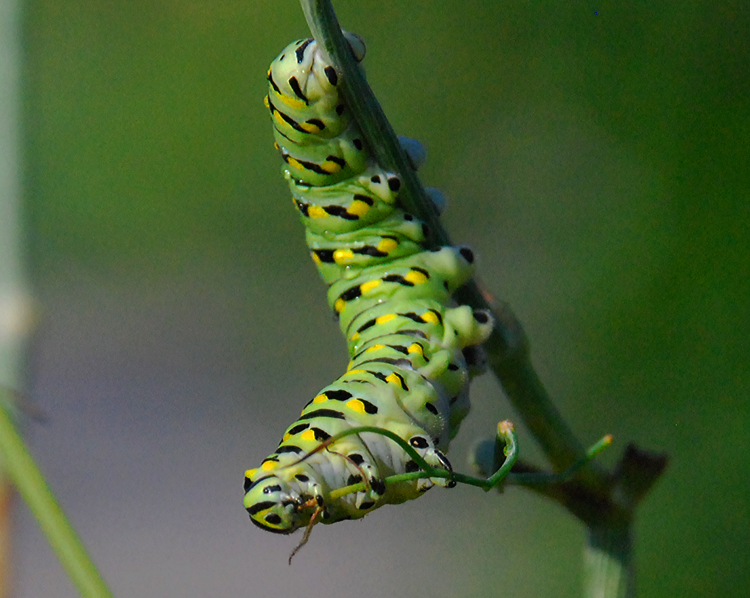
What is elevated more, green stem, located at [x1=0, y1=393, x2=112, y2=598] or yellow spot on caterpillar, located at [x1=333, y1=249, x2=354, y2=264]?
yellow spot on caterpillar, located at [x1=333, y1=249, x2=354, y2=264]

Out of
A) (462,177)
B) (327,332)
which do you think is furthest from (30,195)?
(327,332)

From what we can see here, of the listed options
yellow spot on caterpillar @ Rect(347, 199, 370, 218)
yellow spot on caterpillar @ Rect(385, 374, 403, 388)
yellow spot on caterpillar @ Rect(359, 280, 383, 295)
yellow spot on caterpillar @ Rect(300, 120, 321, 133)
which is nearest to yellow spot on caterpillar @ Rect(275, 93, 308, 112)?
yellow spot on caterpillar @ Rect(300, 120, 321, 133)

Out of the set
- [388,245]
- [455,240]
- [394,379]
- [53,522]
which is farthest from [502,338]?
[455,240]

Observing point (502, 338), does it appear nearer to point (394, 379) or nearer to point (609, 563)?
point (394, 379)

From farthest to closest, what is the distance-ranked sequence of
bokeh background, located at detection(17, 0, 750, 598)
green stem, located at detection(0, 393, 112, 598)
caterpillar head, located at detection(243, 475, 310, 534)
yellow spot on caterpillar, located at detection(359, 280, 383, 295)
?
1. bokeh background, located at detection(17, 0, 750, 598)
2. yellow spot on caterpillar, located at detection(359, 280, 383, 295)
3. caterpillar head, located at detection(243, 475, 310, 534)
4. green stem, located at detection(0, 393, 112, 598)

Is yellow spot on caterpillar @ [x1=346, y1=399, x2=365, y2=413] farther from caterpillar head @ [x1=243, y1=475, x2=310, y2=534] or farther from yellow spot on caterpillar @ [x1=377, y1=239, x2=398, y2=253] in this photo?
yellow spot on caterpillar @ [x1=377, y1=239, x2=398, y2=253]

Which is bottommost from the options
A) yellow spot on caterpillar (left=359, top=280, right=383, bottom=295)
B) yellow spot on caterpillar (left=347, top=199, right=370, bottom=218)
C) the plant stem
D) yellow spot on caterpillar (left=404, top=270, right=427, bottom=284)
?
the plant stem

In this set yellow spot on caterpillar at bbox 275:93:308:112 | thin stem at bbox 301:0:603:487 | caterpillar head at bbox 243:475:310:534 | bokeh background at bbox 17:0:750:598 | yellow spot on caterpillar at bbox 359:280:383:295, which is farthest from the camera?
bokeh background at bbox 17:0:750:598

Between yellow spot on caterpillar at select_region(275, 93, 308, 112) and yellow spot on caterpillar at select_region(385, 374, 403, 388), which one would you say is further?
yellow spot on caterpillar at select_region(275, 93, 308, 112)
